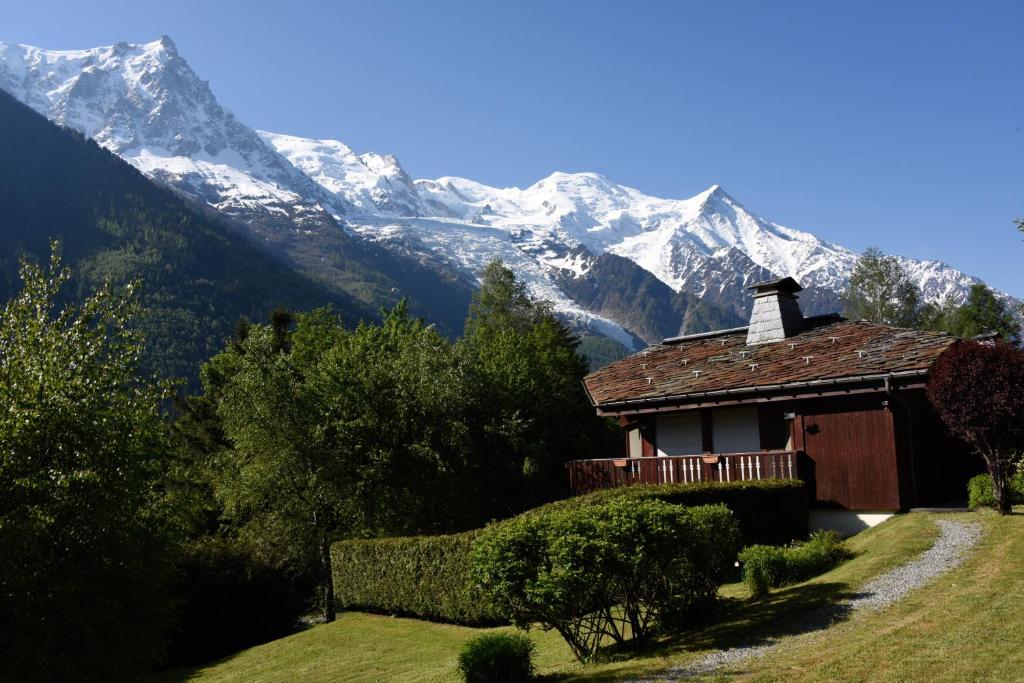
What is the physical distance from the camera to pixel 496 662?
11.8m

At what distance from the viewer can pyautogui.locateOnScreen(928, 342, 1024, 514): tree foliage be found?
1630cm

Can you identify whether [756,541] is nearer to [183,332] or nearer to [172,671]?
[172,671]

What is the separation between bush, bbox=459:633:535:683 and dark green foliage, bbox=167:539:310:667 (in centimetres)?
1756

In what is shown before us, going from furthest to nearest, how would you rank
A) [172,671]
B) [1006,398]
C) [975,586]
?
[172,671]
[1006,398]
[975,586]

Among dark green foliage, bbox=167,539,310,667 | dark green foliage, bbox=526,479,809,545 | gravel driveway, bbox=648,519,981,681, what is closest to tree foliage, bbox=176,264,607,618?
dark green foliage, bbox=167,539,310,667

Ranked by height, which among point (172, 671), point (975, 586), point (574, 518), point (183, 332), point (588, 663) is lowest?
point (172, 671)

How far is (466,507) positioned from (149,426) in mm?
18087

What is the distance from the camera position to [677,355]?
29.6 m

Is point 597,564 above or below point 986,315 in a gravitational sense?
below

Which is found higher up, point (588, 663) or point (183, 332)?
point (183, 332)

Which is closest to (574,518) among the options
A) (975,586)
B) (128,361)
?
(975,586)

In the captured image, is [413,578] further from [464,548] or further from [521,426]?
[521,426]

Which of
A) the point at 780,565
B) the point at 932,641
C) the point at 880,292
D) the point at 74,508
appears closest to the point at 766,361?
the point at 780,565

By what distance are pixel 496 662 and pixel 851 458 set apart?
1318 cm
